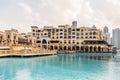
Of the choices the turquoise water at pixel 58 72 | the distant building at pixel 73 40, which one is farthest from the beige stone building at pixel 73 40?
the turquoise water at pixel 58 72

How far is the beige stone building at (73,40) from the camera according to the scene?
125 metres

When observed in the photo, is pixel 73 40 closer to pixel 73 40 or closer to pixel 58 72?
pixel 73 40

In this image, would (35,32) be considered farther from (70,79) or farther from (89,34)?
(70,79)

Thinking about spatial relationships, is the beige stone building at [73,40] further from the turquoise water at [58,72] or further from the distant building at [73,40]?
the turquoise water at [58,72]

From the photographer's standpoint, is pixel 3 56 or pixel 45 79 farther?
pixel 3 56

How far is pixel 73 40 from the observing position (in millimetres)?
127625

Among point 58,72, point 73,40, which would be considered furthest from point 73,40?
point 58,72

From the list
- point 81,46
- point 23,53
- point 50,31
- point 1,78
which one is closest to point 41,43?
point 50,31

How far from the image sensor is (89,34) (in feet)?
415

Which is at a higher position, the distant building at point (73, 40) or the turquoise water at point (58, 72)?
the distant building at point (73, 40)

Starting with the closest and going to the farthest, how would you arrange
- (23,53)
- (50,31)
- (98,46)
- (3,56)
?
(3,56)
(23,53)
(98,46)
(50,31)

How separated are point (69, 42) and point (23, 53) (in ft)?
199

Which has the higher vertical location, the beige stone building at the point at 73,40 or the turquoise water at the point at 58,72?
the beige stone building at the point at 73,40

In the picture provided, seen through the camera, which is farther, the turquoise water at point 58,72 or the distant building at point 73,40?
the distant building at point 73,40
